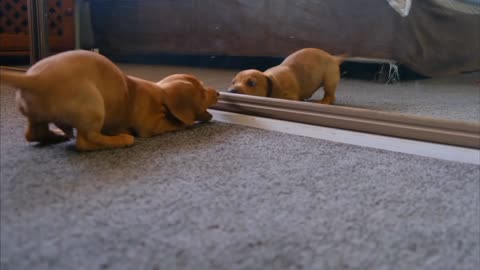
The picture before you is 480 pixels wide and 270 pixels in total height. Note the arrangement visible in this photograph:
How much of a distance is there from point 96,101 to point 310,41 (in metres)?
1.02

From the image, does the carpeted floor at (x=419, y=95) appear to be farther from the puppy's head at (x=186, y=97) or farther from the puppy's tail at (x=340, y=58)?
the puppy's head at (x=186, y=97)

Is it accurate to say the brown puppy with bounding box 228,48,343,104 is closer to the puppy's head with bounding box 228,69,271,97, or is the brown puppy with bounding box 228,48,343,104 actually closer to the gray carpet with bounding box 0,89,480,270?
the puppy's head with bounding box 228,69,271,97

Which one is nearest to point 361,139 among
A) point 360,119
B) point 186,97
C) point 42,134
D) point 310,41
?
point 360,119

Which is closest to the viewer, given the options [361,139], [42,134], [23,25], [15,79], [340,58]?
[15,79]

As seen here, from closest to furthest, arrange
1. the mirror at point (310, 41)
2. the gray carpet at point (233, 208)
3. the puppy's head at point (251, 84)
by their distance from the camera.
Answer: the gray carpet at point (233, 208), the mirror at point (310, 41), the puppy's head at point (251, 84)

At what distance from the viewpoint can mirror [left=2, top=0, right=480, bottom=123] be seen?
1.12 metres

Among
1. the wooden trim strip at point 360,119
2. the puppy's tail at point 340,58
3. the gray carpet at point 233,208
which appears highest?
the puppy's tail at point 340,58

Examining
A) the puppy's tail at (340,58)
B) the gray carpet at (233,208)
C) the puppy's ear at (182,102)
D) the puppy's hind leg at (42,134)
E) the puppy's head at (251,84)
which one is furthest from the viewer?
the puppy's tail at (340,58)

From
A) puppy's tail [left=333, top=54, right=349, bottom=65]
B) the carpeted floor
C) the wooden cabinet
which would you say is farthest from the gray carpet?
the wooden cabinet

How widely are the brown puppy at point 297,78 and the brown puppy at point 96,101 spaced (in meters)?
0.25

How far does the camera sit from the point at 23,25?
2.12m

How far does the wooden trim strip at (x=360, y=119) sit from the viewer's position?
0.90 metres

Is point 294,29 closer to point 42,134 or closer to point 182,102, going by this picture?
point 182,102

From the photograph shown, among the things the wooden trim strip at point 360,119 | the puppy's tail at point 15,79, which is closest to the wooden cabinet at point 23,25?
the wooden trim strip at point 360,119
